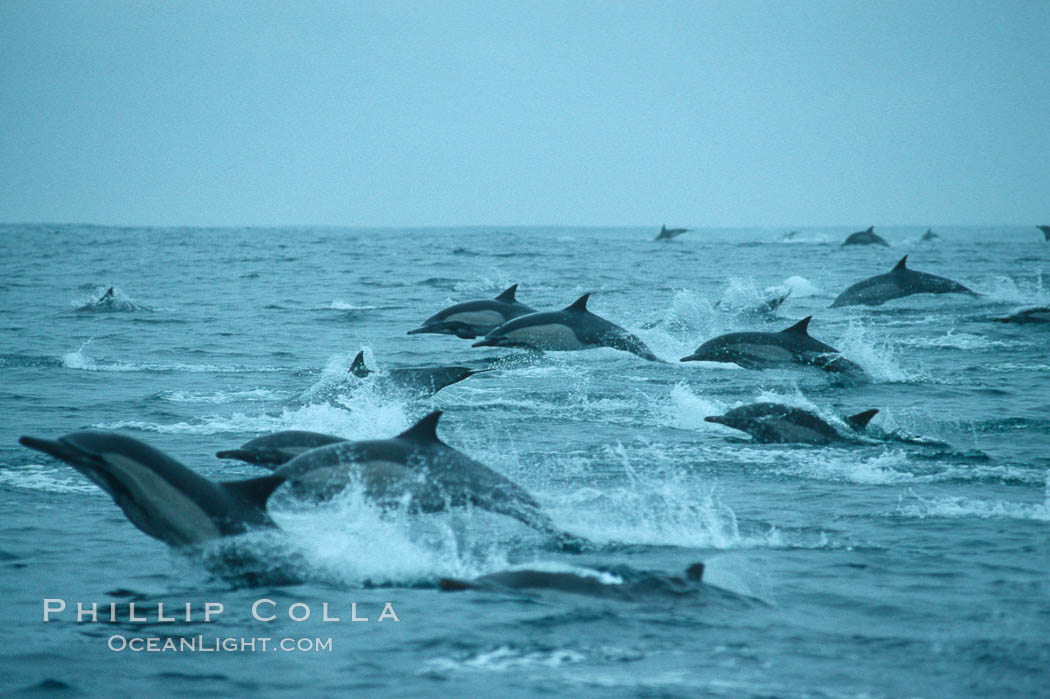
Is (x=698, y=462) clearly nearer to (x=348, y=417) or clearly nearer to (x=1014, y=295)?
(x=348, y=417)

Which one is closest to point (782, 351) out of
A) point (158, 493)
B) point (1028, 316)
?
point (1028, 316)

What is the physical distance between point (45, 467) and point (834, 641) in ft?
21.9

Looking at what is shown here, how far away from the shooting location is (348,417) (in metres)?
10.9

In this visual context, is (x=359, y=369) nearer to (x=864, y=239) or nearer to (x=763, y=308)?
(x=763, y=308)

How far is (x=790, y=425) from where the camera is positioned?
34.3 feet

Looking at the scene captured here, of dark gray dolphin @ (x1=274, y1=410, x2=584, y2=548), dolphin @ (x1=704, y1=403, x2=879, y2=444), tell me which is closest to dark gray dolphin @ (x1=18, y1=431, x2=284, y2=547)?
dark gray dolphin @ (x1=274, y1=410, x2=584, y2=548)

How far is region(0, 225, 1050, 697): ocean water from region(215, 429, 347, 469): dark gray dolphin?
540mm

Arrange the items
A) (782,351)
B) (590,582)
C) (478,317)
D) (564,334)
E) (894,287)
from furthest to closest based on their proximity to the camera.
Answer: (894,287) → (478,317) → (564,334) → (782,351) → (590,582)

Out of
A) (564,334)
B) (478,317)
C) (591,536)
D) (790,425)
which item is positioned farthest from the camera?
(478,317)

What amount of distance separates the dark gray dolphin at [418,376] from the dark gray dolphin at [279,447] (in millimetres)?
3898

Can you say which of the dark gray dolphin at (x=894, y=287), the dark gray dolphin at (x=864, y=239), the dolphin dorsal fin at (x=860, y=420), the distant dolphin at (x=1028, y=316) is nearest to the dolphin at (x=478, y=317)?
the dolphin dorsal fin at (x=860, y=420)

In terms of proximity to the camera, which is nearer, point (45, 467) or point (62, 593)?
point (62, 593)

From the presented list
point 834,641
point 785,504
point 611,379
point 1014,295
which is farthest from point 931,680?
point 1014,295

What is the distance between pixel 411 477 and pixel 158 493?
163 cm
